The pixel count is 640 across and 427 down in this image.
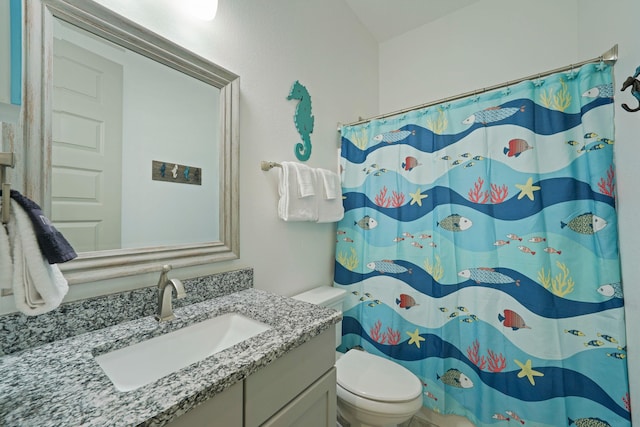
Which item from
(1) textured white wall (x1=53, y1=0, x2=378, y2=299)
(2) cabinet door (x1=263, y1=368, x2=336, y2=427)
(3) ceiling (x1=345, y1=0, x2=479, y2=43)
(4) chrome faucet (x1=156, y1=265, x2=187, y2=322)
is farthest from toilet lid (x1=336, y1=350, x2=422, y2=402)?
(3) ceiling (x1=345, y1=0, x2=479, y2=43)

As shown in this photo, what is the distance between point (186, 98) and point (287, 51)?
70 centimetres

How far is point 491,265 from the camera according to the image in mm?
1291

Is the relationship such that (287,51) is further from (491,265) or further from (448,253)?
(491,265)

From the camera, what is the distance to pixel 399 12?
1975 millimetres

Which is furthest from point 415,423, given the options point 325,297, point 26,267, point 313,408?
point 26,267

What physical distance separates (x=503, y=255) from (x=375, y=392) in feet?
2.90

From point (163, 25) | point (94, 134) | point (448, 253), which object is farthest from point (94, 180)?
point (448, 253)

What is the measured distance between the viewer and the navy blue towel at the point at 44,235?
0.50 m

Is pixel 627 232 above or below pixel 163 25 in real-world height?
below

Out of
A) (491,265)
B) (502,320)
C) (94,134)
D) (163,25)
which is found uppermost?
(163,25)

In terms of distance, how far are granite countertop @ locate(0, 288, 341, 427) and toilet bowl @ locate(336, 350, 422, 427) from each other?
1.67 ft

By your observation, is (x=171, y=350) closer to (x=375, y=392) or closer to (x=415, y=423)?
(x=375, y=392)

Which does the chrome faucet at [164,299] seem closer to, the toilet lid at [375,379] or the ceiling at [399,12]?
the toilet lid at [375,379]

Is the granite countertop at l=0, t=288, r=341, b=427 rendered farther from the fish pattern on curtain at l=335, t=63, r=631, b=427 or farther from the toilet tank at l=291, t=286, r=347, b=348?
the fish pattern on curtain at l=335, t=63, r=631, b=427
